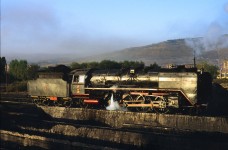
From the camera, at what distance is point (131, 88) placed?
21656 mm

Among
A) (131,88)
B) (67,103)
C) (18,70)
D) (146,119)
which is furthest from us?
(18,70)

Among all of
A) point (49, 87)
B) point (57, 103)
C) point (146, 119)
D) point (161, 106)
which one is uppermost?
point (49, 87)

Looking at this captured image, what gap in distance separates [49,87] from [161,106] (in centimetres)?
973

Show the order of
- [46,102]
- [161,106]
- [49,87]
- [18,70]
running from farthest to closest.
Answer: [18,70], [46,102], [49,87], [161,106]

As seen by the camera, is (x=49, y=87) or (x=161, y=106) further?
(x=49, y=87)

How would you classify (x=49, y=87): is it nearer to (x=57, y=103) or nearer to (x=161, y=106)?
(x=57, y=103)

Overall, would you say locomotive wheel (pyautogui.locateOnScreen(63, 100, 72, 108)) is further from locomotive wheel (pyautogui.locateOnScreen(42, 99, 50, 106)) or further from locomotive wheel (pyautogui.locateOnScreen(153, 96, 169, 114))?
locomotive wheel (pyautogui.locateOnScreen(153, 96, 169, 114))

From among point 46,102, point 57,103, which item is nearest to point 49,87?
point 57,103

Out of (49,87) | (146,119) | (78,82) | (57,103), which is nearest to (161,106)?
(146,119)

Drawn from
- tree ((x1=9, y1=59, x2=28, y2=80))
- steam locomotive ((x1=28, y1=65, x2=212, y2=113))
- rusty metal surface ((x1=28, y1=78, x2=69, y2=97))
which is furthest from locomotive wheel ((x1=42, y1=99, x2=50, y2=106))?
tree ((x1=9, y1=59, x2=28, y2=80))

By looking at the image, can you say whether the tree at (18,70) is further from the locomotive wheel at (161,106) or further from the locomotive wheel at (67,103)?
the locomotive wheel at (161,106)

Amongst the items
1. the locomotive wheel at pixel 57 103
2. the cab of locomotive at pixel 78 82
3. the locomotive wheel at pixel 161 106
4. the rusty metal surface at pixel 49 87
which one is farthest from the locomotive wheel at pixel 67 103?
the locomotive wheel at pixel 161 106

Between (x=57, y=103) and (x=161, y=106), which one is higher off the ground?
(x=161, y=106)

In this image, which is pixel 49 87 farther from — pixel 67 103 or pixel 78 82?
pixel 78 82
